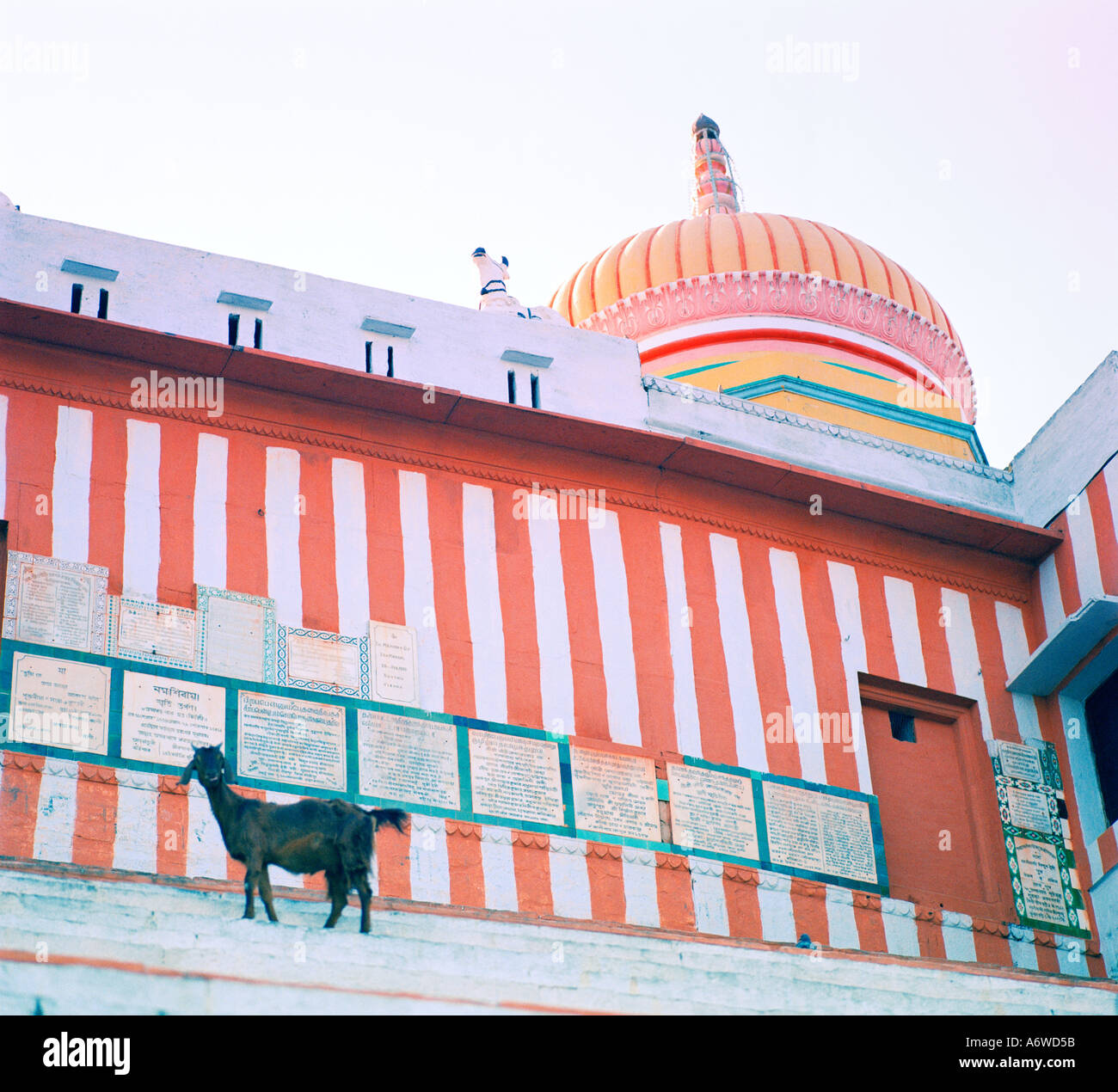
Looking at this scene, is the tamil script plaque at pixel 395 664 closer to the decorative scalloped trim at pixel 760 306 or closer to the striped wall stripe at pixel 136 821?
the striped wall stripe at pixel 136 821

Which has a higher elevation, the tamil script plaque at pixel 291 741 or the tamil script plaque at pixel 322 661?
the tamil script plaque at pixel 322 661

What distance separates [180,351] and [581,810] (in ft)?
14.7

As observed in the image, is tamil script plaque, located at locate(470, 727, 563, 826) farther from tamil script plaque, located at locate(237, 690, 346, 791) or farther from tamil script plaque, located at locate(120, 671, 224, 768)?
tamil script plaque, located at locate(120, 671, 224, 768)

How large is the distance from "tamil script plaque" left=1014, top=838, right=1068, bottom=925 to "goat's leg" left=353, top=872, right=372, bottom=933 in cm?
714

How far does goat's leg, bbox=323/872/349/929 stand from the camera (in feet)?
33.5

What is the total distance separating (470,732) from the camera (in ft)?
47.6

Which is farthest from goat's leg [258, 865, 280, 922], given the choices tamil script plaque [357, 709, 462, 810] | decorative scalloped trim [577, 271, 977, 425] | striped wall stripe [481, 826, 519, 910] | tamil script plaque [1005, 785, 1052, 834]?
decorative scalloped trim [577, 271, 977, 425]

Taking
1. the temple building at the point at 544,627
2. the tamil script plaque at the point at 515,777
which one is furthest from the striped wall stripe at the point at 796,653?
the tamil script plaque at the point at 515,777

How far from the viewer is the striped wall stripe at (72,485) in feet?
45.9

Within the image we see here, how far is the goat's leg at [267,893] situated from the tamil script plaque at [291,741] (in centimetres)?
314

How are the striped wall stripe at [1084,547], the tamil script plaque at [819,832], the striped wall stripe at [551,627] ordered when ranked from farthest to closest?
the striped wall stripe at [1084,547], the tamil script plaque at [819,832], the striped wall stripe at [551,627]

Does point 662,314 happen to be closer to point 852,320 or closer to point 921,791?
point 852,320
